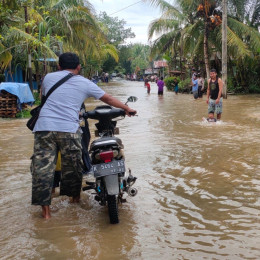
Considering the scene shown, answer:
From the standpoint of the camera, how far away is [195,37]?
24.4 metres

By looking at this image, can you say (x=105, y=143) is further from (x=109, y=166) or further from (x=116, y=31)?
(x=116, y=31)

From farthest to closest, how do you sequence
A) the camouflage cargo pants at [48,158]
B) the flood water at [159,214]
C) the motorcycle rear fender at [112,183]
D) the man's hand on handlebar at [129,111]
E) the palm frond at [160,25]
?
1. the palm frond at [160,25]
2. the man's hand on handlebar at [129,111]
3. the camouflage cargo pants at [48,158]
4. the motorcycle rear fender at [112,183]
5. the flood water at [159,214]

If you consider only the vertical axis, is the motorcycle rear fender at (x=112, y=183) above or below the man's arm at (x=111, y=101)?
below

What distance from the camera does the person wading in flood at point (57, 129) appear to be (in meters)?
3.81

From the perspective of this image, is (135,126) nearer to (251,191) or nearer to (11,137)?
A: (11,137)

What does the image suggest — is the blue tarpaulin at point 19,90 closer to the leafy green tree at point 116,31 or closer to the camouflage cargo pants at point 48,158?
the camouflage cargo pants at point 48,158

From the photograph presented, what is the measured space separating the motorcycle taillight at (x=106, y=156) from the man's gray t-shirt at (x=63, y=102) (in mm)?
405

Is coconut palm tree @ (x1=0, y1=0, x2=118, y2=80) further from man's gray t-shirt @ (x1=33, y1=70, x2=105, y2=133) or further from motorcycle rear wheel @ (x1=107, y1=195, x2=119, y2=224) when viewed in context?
motorcycle rear wheel @ (x1=107, y1=195, x2=119, y2=224)

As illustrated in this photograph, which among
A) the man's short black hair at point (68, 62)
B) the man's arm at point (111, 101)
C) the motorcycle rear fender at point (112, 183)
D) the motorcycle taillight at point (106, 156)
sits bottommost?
the motorcycle rear fender at point (112, 183)

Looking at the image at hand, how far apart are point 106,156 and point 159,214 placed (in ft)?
2.94

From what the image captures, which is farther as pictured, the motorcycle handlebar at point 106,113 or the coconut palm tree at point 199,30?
the coconut palm tree at point 199,30

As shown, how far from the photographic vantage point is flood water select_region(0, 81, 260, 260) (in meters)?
3.23

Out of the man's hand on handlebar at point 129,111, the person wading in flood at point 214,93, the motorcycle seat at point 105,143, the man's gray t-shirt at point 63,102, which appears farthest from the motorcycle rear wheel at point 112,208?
the person wading in flood at point 214,93

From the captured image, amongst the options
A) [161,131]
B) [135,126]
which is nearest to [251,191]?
[161,131]
